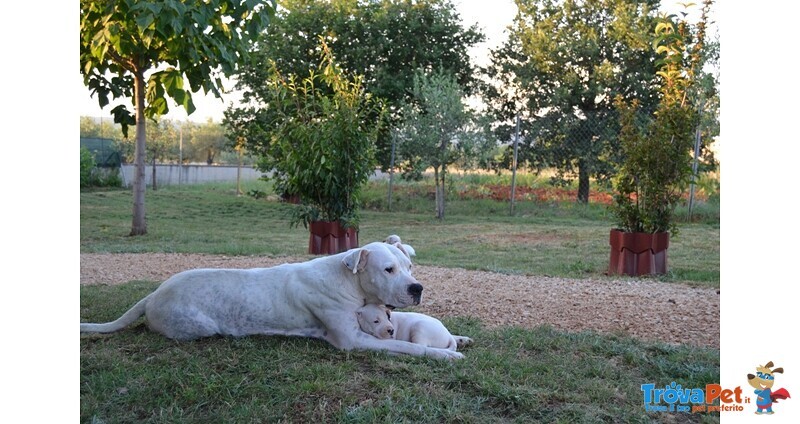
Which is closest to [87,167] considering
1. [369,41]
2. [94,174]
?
[94,174]

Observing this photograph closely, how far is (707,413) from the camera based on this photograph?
304 cm

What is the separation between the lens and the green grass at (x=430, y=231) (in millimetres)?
8109

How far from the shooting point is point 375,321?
12.7 feet

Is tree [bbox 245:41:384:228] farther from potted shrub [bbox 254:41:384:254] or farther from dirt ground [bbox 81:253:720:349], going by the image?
dirt ground [bbox 81:253:720:349]

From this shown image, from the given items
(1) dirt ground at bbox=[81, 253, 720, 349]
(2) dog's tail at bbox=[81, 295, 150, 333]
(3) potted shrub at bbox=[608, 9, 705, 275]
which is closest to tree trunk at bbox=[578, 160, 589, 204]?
(3) potted shrub at bbox=[608, 9, 705, 275]

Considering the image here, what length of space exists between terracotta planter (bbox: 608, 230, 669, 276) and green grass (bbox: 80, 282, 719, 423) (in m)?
3.17

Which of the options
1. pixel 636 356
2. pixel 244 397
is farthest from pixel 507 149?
pixel 244 397

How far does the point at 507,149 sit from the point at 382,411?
13951 mm

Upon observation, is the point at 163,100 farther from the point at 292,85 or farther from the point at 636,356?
the point at 636,356

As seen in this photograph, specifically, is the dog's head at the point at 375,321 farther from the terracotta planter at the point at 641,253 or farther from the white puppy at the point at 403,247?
the terracotta planter at the point at 641,253
